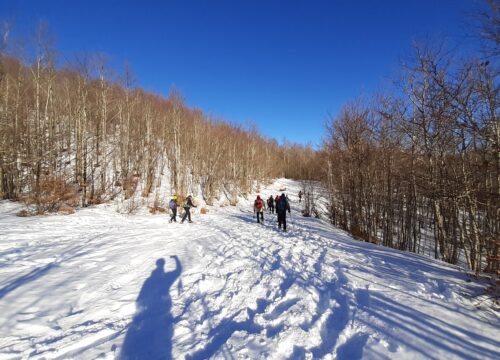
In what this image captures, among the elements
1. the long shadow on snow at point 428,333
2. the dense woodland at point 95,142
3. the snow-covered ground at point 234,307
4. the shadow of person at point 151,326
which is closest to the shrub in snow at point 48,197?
the dense woodland at point 95,142

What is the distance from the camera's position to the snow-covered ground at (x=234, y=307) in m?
2.90

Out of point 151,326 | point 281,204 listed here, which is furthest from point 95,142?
point 151,326

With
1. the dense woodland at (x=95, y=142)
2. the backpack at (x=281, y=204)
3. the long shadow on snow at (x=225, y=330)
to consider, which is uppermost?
the dense woodland at (x=95, y=142)

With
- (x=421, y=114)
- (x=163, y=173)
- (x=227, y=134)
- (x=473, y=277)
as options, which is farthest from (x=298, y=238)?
(x=227, y=134)

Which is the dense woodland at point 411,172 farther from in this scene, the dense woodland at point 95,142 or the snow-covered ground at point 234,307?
the dense woodland at point 95,142

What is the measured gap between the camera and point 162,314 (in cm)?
365

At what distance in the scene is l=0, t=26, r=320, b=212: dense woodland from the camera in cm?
1594

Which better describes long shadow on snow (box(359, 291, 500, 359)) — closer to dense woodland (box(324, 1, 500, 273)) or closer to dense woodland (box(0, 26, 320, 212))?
dense woodland (box(324, 1, 500, 273))

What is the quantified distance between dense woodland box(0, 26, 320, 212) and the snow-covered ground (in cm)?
1151

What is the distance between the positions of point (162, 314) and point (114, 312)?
0.80 m

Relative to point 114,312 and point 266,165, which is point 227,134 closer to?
point 266,165

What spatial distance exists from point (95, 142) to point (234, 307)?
1070 inches

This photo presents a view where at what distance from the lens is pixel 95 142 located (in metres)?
24.3

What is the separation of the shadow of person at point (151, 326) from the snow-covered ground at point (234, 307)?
0.7 inches
